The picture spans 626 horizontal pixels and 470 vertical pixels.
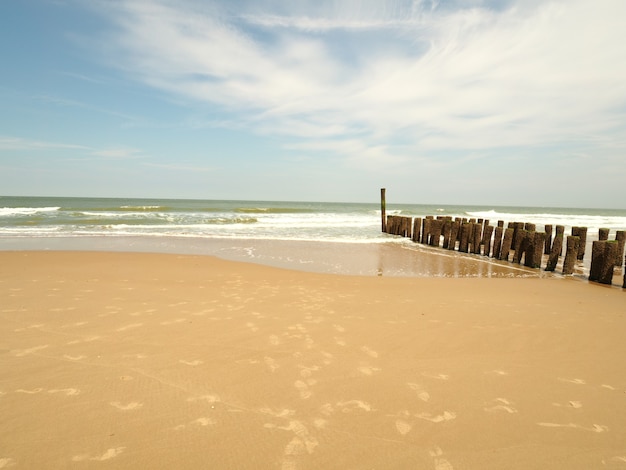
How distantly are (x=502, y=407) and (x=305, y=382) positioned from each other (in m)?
1.56

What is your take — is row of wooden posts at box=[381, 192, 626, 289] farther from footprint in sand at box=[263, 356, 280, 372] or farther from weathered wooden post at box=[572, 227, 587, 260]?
footprint in sand at box=[263, 356, 280, 372]

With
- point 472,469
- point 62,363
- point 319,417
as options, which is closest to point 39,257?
point 62,363

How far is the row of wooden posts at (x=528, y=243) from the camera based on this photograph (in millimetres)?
8562

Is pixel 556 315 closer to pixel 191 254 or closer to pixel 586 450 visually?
pixel 586 450

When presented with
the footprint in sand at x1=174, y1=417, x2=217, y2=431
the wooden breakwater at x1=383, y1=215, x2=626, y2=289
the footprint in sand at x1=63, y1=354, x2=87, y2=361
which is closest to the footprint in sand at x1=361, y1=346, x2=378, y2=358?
the footprint in sand at x1=174, y1=417, x2=217, y2=431

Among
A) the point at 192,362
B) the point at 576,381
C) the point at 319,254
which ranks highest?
the point at 192,362

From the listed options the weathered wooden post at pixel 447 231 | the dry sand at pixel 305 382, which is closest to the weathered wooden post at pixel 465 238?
the weathered wooden post at pixel 447 231

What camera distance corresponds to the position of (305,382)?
10.2 ft

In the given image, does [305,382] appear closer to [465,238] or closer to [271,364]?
[271,364]

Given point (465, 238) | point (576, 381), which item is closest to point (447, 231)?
point (465, 238)

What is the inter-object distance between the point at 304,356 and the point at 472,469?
1.85 meters

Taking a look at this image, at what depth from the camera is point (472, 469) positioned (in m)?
2.14

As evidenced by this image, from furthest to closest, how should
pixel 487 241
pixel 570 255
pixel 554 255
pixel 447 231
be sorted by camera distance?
pixel 447 231, pixel 487 241, pixel 554 255, pixel 570 255

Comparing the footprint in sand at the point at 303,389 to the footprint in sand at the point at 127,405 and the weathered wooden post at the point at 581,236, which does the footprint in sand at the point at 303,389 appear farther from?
the weathered wooden post at the point at 581,236
